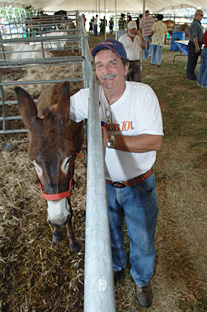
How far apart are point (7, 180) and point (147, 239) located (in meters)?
2.81

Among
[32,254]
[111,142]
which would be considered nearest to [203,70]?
[111,142]

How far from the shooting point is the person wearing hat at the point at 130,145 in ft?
5.24

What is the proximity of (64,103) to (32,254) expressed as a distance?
1.84 metres

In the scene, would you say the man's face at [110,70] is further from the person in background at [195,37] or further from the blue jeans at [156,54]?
the blue jeans at [156,54]

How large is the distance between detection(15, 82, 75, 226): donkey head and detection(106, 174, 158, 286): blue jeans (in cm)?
46

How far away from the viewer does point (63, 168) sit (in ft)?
5.90

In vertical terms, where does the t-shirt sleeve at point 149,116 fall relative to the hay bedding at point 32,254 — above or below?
above

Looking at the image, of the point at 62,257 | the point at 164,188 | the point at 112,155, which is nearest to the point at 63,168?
the point at 112,155

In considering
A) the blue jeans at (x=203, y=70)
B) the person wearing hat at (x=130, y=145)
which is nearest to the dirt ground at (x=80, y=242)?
the person wearing hat at (x=130, y=145)

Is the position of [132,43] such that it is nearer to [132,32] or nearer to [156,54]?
[132,32]

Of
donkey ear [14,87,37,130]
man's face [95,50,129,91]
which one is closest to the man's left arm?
man's face [95,50,129,91]

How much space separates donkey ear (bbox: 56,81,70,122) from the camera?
1898 mm

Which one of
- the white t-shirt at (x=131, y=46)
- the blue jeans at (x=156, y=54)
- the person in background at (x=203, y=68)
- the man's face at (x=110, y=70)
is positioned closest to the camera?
the man's face at (x=110, y=70)

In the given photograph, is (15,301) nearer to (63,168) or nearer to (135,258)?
(135,258)
